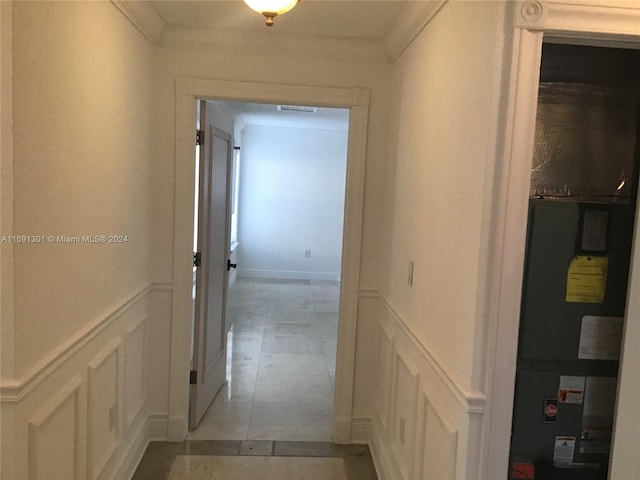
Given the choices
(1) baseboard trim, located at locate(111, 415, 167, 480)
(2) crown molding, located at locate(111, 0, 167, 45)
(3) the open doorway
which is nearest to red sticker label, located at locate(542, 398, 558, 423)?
(1) baseboard trim, located at locate(111, 415, 167, 480)

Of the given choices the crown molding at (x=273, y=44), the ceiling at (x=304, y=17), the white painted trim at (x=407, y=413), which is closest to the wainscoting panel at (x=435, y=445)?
the white painted trim at (x=407, y=413)

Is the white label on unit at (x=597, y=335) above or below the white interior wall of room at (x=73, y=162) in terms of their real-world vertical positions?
below

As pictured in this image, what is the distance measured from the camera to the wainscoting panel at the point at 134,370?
2.61 m

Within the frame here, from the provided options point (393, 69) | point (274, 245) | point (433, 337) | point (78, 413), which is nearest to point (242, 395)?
point (78, 413)

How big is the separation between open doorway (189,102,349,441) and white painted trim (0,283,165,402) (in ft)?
6.48

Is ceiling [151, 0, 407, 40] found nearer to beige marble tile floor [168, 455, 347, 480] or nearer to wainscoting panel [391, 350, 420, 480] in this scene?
wainscoting panel [391, 350, 420, 480]

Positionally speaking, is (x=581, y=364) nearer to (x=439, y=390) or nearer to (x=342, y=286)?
(x=439, y=390)

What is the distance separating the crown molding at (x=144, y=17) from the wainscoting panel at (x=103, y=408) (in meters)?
1.47

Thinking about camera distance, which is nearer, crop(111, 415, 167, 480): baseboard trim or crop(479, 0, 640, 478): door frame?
crop(479, 0, 640, 478): door frame

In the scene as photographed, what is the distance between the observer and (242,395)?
375 cm

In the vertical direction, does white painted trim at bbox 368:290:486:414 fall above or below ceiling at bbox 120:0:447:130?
below

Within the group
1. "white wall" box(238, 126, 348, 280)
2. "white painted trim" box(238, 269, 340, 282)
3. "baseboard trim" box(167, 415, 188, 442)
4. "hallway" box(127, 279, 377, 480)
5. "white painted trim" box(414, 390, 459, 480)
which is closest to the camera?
"white painted trim" box(414, 390, 459, 480)

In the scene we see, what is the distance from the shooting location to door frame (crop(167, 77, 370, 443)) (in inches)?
115

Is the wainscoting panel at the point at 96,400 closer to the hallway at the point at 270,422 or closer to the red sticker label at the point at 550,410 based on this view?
the hallway at the point at 270,422
